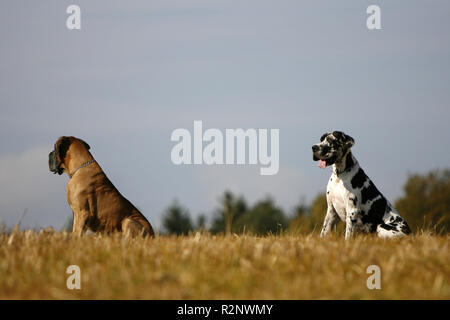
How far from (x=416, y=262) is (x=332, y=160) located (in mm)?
4064

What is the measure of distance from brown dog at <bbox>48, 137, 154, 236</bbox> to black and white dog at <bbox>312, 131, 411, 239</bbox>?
3.68 metres

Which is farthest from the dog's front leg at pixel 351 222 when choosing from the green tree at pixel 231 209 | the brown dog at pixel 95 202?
the green tree at pixel 231 209

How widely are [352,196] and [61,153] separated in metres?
5.87

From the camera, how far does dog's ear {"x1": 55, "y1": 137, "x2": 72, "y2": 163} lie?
435 inches

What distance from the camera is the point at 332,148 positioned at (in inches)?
426

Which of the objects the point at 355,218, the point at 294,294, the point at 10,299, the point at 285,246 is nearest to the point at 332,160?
the point at 355,218

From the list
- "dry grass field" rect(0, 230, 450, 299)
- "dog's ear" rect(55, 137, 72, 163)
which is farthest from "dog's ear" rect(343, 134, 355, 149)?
"dog's ear" rect(55, 137, 72, 163)

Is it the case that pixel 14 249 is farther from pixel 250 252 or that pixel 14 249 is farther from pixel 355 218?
pixel 355 218

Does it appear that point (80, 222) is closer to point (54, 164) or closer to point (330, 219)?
point (54, 164)
